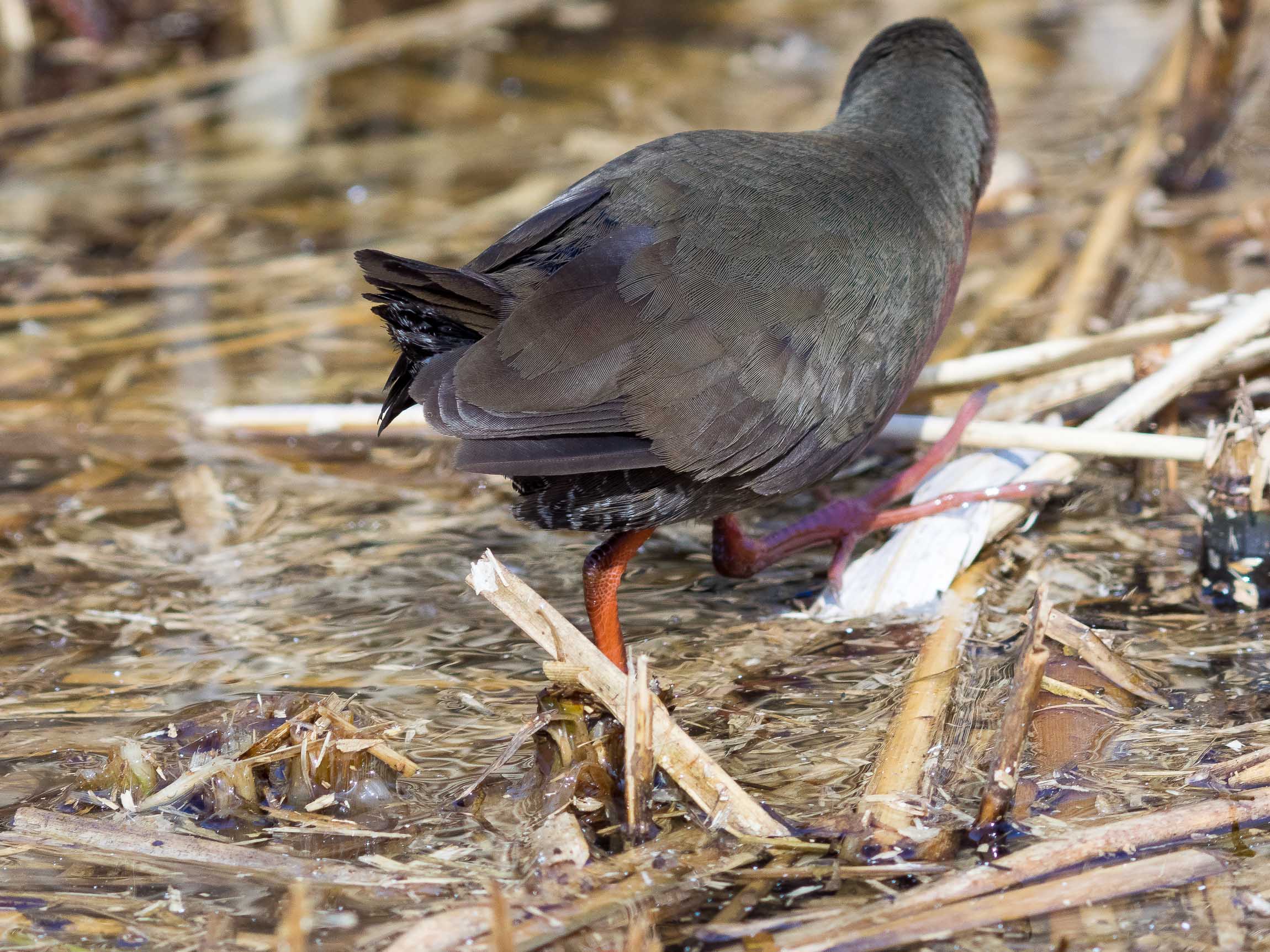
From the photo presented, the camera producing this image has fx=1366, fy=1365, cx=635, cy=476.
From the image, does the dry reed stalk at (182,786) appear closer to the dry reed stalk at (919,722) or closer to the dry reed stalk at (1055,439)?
the dry reed stalk at (919,722)

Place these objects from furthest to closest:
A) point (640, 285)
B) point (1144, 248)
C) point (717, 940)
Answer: point (1144, 248) → point (640, 285) → point (717, 940)

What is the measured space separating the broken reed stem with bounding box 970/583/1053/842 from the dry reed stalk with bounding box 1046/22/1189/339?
5.90 feet

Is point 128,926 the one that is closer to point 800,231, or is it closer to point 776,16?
point 800,231

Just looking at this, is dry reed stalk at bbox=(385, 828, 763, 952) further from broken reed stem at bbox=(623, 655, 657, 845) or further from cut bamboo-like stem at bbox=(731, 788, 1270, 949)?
cut bamboo-like stem at bbox=(731, 788, 1270, 949)

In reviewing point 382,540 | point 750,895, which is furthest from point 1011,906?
point 382,540

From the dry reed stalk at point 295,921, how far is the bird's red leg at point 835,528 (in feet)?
4.21

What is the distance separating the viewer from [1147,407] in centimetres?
304

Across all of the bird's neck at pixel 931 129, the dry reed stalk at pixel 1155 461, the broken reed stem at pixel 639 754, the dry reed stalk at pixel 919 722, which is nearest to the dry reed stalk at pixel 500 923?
the broken reed stem at pixel 639 754

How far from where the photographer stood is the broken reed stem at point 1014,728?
2.01 m

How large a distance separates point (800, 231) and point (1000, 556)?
0.96 meters

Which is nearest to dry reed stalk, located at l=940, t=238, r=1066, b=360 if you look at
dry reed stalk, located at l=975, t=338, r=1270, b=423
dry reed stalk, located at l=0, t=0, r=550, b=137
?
dry reed stalk, located at l=975, t=338, r=1270, b=423

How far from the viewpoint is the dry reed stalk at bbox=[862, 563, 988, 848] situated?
2.03m

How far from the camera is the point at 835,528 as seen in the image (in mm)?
3023

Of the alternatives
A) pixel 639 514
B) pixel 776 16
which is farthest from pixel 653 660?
pixel 776 16
